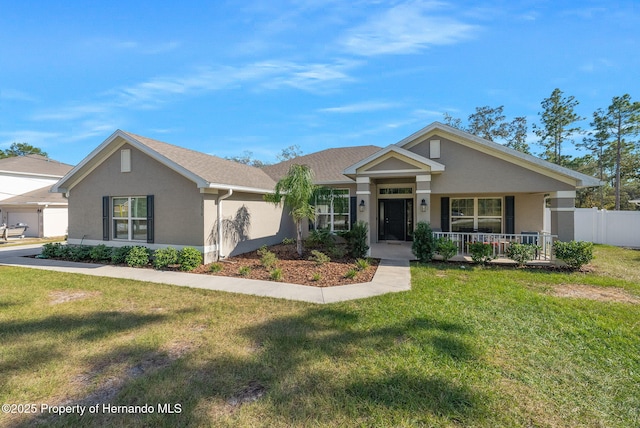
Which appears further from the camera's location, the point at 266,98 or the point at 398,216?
the point at 266,98

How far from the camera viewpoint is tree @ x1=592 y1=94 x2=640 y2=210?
23.0 meters

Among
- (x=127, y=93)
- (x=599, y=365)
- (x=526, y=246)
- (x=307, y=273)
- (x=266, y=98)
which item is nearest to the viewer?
(x=599, y=365)

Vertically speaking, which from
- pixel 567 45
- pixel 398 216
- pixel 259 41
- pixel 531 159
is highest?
pixel 259 41

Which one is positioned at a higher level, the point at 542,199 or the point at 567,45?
the point at 567,45

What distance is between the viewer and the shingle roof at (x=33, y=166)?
24.0 meters

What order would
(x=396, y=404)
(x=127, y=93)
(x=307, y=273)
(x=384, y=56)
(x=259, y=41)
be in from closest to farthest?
1. (x=396, y=404)
2. (x=307, y=273)
3. (x=259, y=41)
4. (x=384, y=56)
5. (x=127, y=93)

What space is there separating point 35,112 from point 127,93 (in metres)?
11.8

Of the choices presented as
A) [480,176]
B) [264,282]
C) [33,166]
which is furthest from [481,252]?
[33,166]

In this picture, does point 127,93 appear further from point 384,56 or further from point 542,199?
point 542,199

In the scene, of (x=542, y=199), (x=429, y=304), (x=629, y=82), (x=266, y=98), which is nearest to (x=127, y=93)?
(x=266, y=98)

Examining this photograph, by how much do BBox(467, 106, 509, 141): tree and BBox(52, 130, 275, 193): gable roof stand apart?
1100 inches

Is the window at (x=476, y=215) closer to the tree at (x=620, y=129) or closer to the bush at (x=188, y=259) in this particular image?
the bush at (x=188, y=259)

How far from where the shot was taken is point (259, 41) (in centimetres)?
1010

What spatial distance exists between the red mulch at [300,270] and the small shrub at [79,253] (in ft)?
A: 16.1
